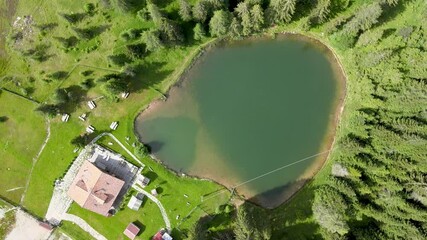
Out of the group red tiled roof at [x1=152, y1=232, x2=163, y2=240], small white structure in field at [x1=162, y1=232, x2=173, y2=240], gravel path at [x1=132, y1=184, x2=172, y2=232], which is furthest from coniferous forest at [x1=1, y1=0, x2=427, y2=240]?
red tiled roof at [x1=152, y1=232, x2=163, y2=240]

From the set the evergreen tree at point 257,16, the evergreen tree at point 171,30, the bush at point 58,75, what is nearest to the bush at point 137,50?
the evergreen tree at point 171,30

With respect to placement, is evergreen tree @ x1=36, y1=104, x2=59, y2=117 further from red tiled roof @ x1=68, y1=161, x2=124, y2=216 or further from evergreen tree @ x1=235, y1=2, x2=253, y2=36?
evergreen tree @ x1=235, y1=2, x2=253, y2=36

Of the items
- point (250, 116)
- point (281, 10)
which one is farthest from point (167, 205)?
point (281, 10)

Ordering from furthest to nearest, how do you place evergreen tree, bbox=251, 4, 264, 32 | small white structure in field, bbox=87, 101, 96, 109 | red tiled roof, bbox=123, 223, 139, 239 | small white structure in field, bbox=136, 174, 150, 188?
small white structure in field, bbox=87, 101, 96, 109 → small white structure in field, bbox=136, 174, 150, 188 → red tiled roof, bbox=123, 223, 139, 239 → evergreen tree, bbox=251, 4, 264, 32

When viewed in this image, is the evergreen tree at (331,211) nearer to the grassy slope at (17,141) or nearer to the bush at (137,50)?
the bush at (137,50)

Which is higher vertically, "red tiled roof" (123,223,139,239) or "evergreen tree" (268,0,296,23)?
"evergreen tree" (268,0,296,23)

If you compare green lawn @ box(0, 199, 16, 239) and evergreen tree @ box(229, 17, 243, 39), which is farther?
green lawn @ box(0, 199, 16, 239)

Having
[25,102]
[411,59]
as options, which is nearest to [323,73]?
[411,59]
